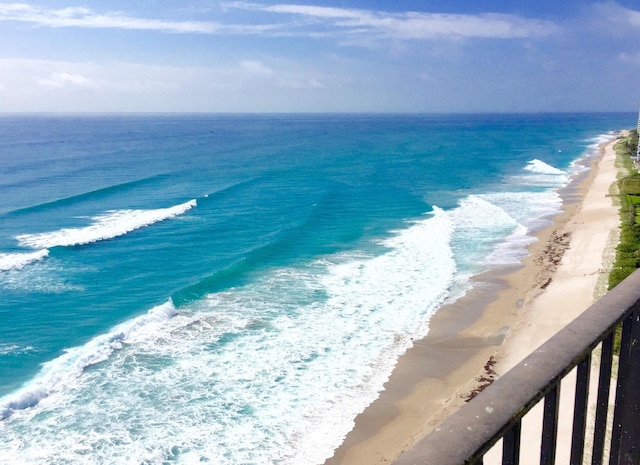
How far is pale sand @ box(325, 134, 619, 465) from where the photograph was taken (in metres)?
15.2

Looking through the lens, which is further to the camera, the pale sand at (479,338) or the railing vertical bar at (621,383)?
the pale sand at (479,338)

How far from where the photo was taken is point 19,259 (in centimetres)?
2900

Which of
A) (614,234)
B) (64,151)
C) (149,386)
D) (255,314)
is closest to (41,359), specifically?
(149,386)

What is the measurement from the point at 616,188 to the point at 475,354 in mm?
33675

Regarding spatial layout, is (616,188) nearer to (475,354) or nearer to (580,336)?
(475,354)

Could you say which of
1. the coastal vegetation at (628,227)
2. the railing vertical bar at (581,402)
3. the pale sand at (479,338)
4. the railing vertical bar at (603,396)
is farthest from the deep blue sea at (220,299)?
the railing vertical bar at (581,402)

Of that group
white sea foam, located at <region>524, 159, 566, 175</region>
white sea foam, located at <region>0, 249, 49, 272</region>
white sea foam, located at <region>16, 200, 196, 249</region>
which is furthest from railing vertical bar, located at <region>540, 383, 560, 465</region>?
white sea foam, located at <region>524, 159, 566, 175</region>

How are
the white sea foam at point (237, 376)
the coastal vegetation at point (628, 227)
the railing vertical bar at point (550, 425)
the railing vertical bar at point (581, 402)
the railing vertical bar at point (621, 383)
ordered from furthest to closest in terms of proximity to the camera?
the coastal vegetation at point (628, 227) < the white sea foam at point (237, 376) < the railing vertical bar at point (621, 383) < the railing vertical bar at point (581, 402) < the railing vertical bar at point (550, 425)

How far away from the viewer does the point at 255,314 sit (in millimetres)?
22234

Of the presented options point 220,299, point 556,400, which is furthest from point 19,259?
point 556,400

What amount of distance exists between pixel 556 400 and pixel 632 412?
0.86m

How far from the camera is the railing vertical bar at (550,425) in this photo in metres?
1.78

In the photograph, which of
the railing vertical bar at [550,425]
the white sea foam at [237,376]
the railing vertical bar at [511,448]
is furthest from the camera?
the white sea foam at [237,376]

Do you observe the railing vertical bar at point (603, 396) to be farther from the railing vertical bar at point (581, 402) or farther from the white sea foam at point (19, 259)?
the white sea foam at point (19, 259)
